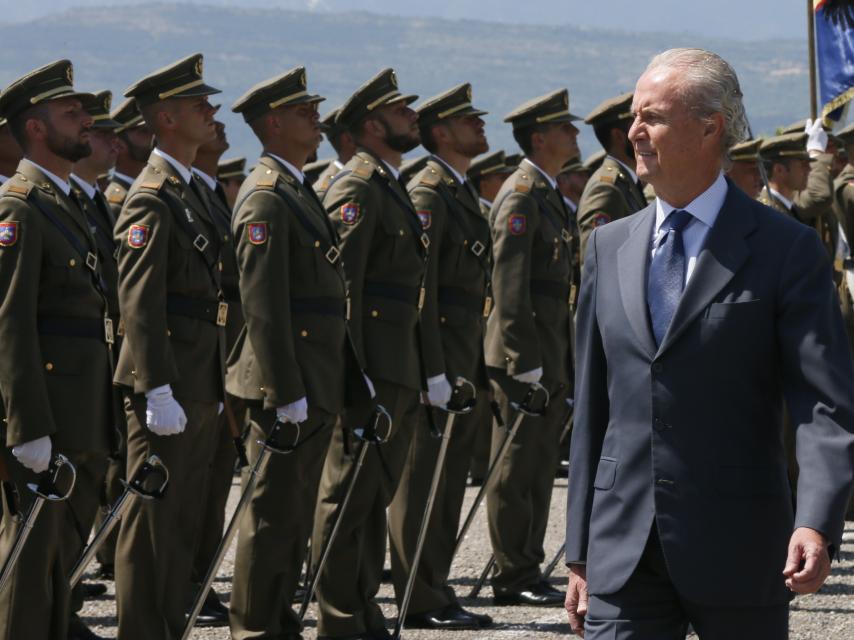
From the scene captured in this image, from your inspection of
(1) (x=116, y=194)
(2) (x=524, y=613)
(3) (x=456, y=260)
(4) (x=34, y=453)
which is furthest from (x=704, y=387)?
(1) (x=116, y=194)

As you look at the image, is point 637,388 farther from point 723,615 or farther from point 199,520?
point 199,520

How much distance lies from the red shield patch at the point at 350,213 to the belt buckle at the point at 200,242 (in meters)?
0.84

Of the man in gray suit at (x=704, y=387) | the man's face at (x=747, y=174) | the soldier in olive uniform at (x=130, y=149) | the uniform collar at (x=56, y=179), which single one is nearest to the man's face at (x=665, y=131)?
the man in gray suit at (x=704, y=387)

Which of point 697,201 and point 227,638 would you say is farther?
point 227,638

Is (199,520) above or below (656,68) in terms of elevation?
below

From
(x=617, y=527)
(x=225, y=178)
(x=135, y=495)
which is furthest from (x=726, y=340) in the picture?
(x=225, y=178)

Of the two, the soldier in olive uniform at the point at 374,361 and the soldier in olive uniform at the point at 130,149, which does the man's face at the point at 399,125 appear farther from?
the soldier in olive uniform at the point at 130,149

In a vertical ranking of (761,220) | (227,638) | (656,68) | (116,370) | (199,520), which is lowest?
(227,638)

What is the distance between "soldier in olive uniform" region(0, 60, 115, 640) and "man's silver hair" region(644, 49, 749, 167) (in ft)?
8.51

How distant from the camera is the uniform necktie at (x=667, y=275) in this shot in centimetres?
407

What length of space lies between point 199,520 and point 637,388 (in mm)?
3115

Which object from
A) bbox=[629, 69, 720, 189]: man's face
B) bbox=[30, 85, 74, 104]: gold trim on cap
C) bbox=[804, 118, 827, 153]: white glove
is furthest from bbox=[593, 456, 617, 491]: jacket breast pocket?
bbox=[804, 118, 827, 153]: white glove

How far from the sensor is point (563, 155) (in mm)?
9234

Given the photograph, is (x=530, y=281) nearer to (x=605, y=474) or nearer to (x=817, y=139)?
(x=817, y=139)
